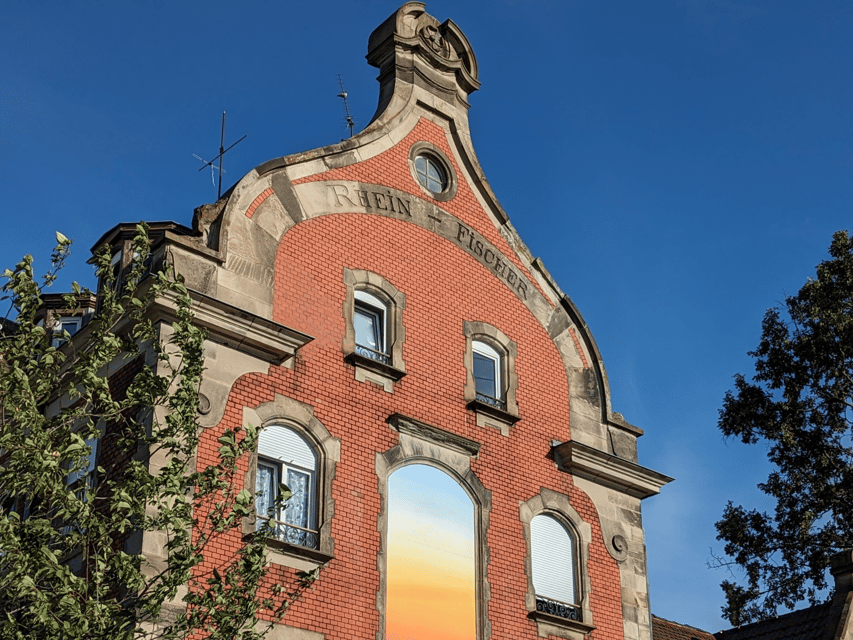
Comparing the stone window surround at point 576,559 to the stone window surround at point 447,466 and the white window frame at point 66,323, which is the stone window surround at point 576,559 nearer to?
the stone window surround at point 447,466

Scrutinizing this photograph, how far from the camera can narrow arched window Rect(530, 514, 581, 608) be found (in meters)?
22.5

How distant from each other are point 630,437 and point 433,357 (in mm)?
5361

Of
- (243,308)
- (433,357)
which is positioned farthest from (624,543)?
(243,308)

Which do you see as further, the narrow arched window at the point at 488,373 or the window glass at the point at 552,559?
the narrow arched window at the point at 488,373

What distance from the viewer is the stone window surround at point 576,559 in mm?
21984

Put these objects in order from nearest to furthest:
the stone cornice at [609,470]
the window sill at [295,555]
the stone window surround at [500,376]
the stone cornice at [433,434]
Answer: the window sill at [295,555], the stone cornice at [433,434], the stone window surround at [500,376], the stone cornice at [609,470]

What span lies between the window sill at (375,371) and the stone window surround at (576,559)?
3557 millimetres

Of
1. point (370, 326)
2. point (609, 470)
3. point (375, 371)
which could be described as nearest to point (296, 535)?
point (375, 371)

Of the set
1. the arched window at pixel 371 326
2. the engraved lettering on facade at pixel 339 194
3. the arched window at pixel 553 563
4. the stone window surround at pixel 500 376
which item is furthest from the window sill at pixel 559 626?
the engraved lettering on facade at pixel 339 194

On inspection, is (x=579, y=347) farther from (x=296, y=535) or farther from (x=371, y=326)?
(x=296, y=535)

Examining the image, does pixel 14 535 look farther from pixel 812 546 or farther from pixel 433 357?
pixel 812 546

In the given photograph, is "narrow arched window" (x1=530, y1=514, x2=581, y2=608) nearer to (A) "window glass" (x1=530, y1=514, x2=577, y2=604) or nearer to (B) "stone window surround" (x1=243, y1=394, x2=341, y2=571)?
(A) "window glass" (x1=530, y1=514, x2=577, y2=604)

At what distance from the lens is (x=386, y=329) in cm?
2227

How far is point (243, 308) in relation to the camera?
20.0 metres
